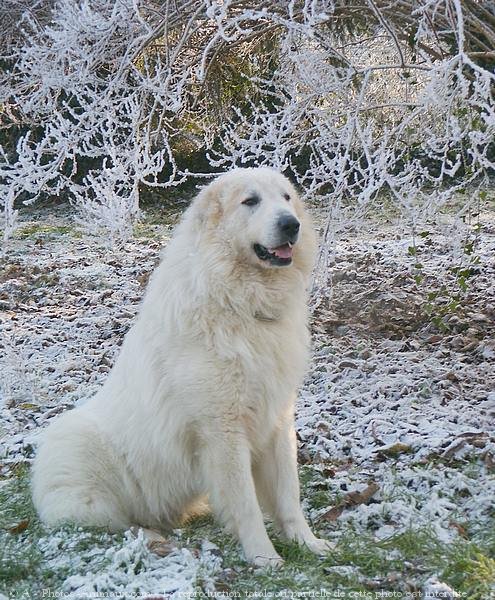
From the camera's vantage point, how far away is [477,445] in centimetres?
380

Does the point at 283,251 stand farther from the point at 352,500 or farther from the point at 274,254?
the point at 352,500

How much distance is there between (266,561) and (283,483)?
0.39 metres

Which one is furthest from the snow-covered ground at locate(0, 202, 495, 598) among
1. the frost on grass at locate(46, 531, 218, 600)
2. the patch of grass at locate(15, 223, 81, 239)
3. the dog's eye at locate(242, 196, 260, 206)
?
the dog's eye at locate(242, 196, 260, 206)

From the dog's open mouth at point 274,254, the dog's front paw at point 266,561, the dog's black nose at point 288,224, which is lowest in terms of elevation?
the dog's front paw at point 266,561

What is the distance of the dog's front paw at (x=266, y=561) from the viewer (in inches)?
116

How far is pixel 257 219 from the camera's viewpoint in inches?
126

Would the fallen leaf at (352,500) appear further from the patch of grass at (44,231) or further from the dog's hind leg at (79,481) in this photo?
the patch of grass at (44,231)

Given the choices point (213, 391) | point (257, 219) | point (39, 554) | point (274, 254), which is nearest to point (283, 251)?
point (274, 254)

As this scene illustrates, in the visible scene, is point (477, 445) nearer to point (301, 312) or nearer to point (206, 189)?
point (301, 312)

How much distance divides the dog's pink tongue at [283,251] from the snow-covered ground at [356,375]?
1164 millimetres

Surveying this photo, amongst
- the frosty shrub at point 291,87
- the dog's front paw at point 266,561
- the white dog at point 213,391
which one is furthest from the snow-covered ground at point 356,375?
Result: the frosty shrub at point 291,87

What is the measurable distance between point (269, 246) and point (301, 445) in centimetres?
148

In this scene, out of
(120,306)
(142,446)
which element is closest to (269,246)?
(142,446)

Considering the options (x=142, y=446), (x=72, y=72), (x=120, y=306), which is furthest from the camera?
(x=120, y=306)
